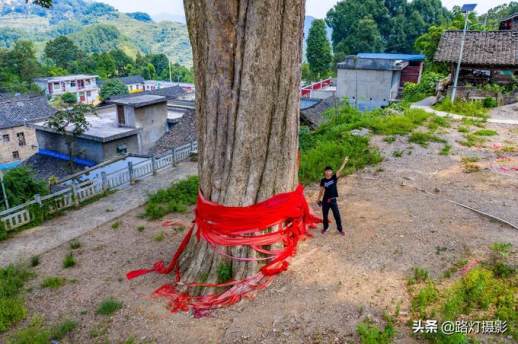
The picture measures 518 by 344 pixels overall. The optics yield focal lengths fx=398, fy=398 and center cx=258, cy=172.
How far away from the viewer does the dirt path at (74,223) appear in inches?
348

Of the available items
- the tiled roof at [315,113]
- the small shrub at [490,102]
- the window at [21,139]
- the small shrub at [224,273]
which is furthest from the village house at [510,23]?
the window at [21,139]

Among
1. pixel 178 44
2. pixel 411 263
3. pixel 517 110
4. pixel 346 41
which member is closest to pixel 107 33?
pixel 178 44

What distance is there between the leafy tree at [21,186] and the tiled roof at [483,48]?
18.8 metres

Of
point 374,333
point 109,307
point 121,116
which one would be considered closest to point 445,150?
point 374,333

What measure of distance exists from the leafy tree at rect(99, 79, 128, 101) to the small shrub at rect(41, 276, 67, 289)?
5018 centimetres

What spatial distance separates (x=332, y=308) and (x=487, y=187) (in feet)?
18.6

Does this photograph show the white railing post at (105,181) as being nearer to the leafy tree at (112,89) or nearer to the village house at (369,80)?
the village house at (369,80)

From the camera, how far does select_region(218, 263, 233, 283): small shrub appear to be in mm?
5285

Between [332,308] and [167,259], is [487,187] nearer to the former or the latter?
[332,308]

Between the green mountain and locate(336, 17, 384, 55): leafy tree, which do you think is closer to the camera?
locate(336, 17, 384, 55): leafy tree

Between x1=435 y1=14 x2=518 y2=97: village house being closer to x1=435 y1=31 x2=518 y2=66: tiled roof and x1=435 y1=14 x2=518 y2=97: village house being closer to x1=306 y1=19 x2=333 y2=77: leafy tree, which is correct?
x1=435 y1=31 x2=518 y2=66: tiled roof

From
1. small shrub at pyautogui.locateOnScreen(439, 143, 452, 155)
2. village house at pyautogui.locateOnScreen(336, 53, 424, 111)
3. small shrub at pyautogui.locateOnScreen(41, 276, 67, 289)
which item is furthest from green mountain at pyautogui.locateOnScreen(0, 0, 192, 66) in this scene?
small shrub at pyautogui.locateOnScreen(41, 276, 67, 289)

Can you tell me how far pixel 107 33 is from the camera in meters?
117

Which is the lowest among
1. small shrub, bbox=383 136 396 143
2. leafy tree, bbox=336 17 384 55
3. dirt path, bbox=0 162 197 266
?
dirt path, bbox=0 162 197 266
